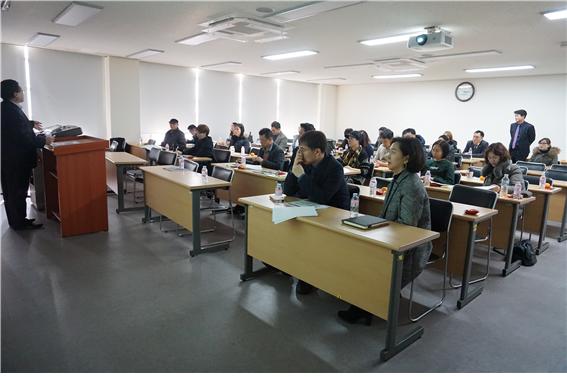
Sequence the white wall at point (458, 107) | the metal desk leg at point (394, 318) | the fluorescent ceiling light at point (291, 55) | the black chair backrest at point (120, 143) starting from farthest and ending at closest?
the white wall at point (458, 107), the black chair backrest at point (120, 143), the fluorescent ceiling light at point (291, 55), the metal desk leg at point (394, 318)

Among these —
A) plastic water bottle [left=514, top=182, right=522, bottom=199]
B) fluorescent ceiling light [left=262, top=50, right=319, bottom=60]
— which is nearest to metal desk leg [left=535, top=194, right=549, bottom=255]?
plastic water bottle [left=514, top=182, right=522, bottom=199]

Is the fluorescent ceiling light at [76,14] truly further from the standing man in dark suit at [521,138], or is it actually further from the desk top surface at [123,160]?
the standing man in dark suit at [521,138]

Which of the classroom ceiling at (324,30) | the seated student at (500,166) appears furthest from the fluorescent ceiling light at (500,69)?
the seated student at (500,166)

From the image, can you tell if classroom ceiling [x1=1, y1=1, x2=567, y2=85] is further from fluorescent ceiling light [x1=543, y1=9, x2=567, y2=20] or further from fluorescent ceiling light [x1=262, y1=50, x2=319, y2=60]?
fluorescent ceiling light [x1=262, y1=50, x2=319, y2=60]

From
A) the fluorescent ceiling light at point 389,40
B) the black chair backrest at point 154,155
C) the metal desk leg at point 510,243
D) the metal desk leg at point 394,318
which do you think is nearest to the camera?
the metal desk leg at point 394,318

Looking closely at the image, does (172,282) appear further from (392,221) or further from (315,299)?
(392,221)

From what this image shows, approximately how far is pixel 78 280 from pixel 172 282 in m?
0.81

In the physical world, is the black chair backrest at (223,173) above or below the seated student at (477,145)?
below

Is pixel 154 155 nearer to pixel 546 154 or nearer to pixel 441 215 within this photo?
pixel 441 215

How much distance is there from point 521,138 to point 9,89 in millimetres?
9075

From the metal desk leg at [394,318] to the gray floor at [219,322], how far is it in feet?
0.18

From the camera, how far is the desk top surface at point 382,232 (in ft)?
7.36

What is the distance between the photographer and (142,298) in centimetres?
304

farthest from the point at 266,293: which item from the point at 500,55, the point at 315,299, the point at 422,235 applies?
the point at 500,55
